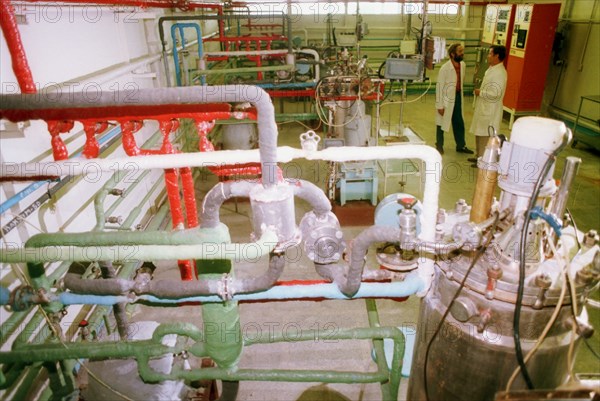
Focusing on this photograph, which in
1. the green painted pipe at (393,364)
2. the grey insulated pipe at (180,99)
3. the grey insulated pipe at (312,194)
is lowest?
the green painted pipe at (393,364)

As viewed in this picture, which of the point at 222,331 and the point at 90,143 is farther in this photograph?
the point at 90,143

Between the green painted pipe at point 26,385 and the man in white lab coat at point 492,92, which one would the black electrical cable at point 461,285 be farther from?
the man in white lab coat at point 492,92

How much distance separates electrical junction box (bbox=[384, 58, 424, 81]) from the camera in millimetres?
4055

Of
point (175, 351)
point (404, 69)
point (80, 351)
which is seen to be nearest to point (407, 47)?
point (404, 69)

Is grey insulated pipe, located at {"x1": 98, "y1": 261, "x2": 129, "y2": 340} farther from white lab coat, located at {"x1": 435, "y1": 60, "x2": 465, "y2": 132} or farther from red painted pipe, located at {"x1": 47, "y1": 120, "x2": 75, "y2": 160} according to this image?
white lab coat, located at {"x1": 435, "y1": 60, "x2": 465, "y2": 132}

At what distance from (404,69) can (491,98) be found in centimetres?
184

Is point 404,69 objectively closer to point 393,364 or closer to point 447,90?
point 447,90

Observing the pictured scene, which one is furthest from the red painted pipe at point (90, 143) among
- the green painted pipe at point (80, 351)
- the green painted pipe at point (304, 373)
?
the green painted pipe at point (304, 373)

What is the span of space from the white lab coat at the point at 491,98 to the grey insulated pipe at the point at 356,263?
4734mm

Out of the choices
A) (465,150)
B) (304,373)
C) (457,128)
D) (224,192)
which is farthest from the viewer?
(465,150)

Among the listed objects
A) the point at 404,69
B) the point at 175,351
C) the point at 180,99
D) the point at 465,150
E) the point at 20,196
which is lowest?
the point at 465,150

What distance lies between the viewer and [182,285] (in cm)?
136

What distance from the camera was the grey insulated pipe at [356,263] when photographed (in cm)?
125

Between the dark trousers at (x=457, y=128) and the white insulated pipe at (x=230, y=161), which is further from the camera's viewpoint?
the dark trousers at (x=457, y=128)
